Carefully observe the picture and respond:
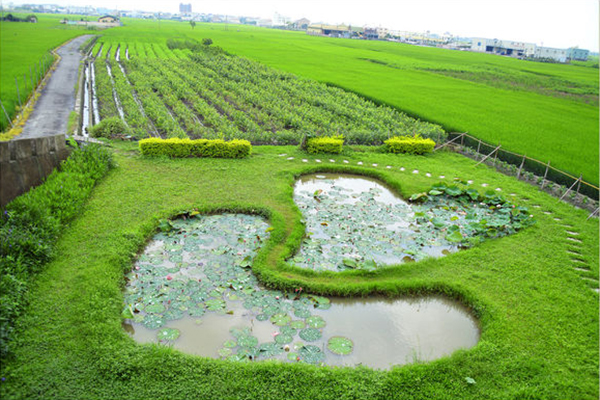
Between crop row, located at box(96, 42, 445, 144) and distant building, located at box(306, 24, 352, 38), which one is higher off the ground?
distant building, located at box(306, 24, 352, 38)

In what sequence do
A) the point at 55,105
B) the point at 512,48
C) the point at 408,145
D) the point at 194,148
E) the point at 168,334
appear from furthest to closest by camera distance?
the point at 512,48 → the point at 55,105 → the point at 408,145 → the point at 194,148 → the point at 168,334

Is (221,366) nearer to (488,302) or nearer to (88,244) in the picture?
(88,244)

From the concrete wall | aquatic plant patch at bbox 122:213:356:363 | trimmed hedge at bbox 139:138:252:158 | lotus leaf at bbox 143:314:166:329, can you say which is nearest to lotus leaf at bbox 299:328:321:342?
aquatic plant patch at bbox 122:213:356:363

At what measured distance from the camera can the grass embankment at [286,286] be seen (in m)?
5.90

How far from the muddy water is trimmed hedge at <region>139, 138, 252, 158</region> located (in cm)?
875

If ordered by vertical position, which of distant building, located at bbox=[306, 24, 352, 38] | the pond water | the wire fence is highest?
distant building, located at bbox=[306, 24, 352, 38]

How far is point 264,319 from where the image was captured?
24.5 ft

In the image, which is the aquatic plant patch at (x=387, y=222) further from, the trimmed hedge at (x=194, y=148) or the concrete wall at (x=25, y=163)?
the concrete wall at (x=25, y=163)

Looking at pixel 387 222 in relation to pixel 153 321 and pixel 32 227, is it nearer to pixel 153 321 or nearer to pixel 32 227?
pixel 153 321

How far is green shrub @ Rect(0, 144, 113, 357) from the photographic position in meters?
6.73

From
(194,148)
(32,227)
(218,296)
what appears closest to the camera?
(218,296)

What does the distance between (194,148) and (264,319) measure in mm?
9515

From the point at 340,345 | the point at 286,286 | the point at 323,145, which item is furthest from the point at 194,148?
the point at 340,345

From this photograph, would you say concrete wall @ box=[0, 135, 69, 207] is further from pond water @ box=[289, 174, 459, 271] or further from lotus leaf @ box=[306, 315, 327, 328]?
lotus leaf @ box=[306, 315, 327, 328]
